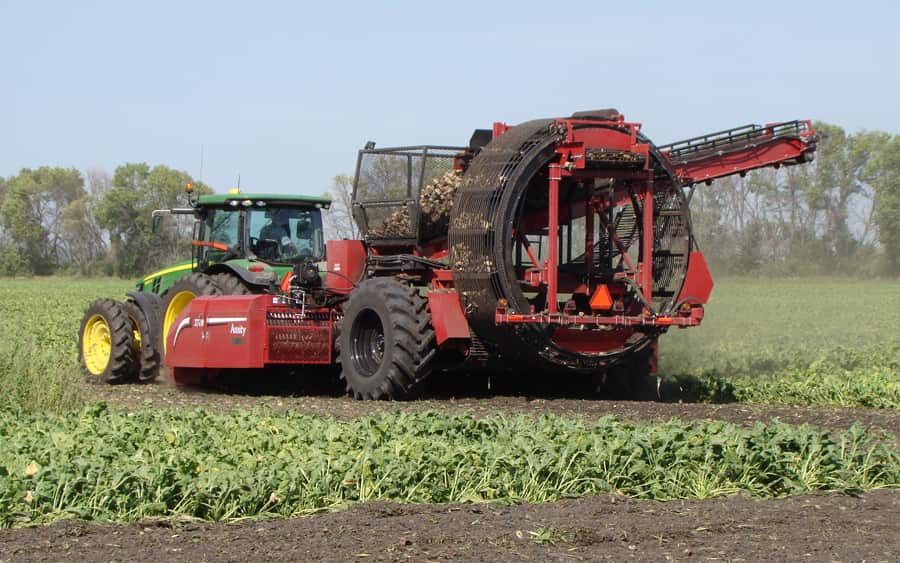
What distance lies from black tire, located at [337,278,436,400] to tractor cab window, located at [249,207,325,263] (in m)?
2.40

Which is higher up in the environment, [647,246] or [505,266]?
[647,246]

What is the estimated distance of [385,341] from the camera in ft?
42.7

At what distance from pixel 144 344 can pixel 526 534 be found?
1057 centimetres

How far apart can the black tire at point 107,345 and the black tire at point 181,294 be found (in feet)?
1.80

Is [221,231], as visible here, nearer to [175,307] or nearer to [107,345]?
[175,307]

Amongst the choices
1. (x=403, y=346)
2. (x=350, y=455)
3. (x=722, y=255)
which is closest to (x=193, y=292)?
(x=403, y=346)

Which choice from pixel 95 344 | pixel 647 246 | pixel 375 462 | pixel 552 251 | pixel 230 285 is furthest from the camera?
pixel 95 344

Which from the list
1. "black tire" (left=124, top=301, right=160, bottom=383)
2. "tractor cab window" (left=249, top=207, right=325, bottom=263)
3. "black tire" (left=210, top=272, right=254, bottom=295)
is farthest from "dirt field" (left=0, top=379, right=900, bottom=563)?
"black tire" (left=124, top=301, right=160, bottom=383)

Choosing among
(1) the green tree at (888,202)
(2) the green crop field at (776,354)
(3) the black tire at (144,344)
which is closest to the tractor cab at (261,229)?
(3) the black tire at (144,344)

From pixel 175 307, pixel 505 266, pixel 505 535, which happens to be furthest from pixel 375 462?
pixel 175 307

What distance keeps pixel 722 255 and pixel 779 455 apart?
52.8 feet

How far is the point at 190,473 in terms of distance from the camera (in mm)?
7348

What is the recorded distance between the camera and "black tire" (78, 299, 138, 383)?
53.0 feet

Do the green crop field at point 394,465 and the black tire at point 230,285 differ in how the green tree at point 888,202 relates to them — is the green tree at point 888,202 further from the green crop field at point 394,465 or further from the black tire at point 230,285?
the green crop field at point 394,465
